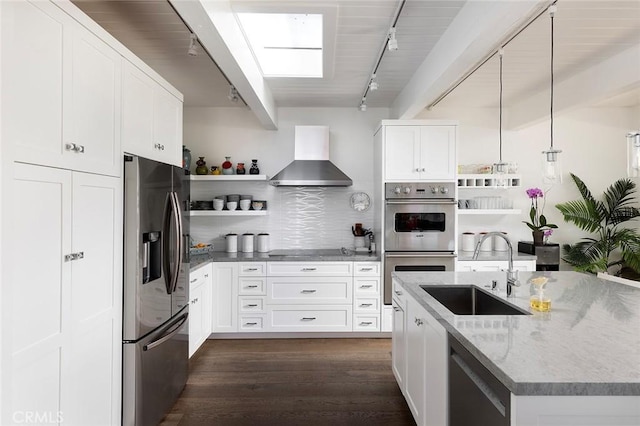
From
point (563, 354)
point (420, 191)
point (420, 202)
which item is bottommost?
point (563, 354)

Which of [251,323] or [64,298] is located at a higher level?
[64,298]

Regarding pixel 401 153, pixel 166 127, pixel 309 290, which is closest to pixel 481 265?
pixel 401 153

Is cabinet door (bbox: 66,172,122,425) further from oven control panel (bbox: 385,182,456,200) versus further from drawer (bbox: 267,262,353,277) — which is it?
oven control panel (bbox: 385,182,456,200)

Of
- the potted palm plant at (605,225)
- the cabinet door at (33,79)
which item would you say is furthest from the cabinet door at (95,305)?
the potted palm plant at (605,225)

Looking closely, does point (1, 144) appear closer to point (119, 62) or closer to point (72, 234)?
point (72, 234)

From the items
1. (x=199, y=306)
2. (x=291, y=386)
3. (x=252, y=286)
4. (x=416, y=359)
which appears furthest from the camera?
(x=252, y=286)

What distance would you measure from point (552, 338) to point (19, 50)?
2337 mm

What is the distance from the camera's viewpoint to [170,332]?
249 centimetres

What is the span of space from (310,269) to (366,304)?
736 millimetres

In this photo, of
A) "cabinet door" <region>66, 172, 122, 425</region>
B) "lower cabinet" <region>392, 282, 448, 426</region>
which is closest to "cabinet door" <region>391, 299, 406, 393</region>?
"lower cabinet" <region>392, 282, 448, 426</region>

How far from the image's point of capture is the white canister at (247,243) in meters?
4.39

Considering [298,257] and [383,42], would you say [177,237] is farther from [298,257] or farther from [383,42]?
[383,42]

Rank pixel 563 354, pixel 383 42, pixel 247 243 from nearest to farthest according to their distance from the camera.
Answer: pixel 563 354, pixel 383 42, pixel 247 243

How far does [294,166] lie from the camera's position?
432 centimetres
